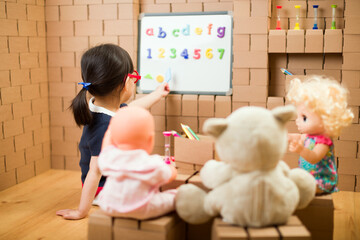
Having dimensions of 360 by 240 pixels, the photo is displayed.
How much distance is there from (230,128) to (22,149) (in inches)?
70.4

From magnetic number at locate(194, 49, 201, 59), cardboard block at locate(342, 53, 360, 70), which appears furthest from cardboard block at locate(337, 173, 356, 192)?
magnetic number at locate(194, 49, 201, 59)

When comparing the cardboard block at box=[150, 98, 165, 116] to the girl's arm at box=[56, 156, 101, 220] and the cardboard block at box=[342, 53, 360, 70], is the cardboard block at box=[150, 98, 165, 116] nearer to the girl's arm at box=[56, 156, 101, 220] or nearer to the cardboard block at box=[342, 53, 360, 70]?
the girl's arm at box=[56, 156, 101, 220]

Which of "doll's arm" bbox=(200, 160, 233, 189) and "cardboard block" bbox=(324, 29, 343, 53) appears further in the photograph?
"cardboard block" bbox=(324, 29, 343, 53)

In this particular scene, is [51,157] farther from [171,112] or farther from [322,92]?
[322,92]

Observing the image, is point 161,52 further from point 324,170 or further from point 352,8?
point 324,170

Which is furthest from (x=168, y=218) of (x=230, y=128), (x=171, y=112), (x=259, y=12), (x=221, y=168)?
(x=259, y=12)

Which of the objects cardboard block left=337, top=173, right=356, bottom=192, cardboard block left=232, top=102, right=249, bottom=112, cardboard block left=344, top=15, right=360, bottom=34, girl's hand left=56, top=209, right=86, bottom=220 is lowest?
girl's hand left=56, top=209, right=86, bottom=220

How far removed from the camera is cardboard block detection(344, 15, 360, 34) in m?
2.35

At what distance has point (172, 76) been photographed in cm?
267

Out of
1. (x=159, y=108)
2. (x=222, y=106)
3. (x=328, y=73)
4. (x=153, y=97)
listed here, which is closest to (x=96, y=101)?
(x=153, y=97)

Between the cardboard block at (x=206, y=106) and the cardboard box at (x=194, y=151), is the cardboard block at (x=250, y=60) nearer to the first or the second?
the cardboard block at (x=206, y=106)

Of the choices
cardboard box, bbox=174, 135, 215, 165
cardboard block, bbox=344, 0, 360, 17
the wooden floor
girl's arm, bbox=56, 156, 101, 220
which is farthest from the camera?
cardboard block, bbox=344, 0, 360, 17

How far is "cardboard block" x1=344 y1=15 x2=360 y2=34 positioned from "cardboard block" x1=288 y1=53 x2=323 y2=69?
0.21m

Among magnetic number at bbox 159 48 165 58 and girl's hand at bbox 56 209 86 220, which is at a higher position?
magnetic number at bbox 159 48 165 58
